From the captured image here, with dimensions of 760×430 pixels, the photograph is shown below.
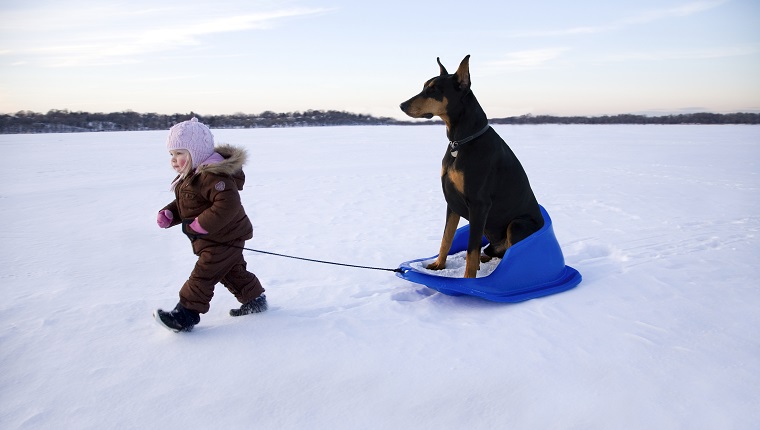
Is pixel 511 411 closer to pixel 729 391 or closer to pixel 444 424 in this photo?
pixel 444 424

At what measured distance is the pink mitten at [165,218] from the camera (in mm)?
2834

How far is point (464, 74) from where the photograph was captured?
327 centimetres

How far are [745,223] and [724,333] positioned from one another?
12.1 feet

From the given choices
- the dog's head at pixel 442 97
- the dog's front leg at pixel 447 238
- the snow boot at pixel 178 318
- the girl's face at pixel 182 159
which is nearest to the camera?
the snow boot at pixel 178 318

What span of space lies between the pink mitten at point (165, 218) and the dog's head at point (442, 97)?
1642mm

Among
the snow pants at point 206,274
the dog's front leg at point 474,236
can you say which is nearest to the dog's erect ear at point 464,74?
the dog's front leg at point 474,236

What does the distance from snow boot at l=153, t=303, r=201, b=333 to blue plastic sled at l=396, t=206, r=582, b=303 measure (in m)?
1.36

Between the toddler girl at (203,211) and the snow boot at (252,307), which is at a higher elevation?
the toddler girl at (203,211)

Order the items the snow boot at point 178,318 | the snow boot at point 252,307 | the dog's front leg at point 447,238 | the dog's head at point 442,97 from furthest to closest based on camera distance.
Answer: the dog's front leg at point 447,238, the dog's head at point 442,97, the snow boot at point 252,307, the snow boot at point 178,318

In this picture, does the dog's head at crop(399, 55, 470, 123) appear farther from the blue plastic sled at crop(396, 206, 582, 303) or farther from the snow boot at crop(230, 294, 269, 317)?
the snow boot at crop(230, 294, 269, 317)

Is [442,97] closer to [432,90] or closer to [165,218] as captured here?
[432,90]

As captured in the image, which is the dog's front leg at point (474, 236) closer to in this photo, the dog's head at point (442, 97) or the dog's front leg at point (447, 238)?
the dog's front leg at point (447, 238)

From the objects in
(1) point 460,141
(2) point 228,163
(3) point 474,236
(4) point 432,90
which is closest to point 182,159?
(2) point 228,163

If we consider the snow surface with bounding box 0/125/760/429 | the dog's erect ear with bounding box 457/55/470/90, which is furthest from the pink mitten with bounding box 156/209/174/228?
the dog's erect ear with bounding box 457/55/470/90
